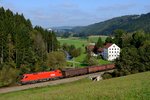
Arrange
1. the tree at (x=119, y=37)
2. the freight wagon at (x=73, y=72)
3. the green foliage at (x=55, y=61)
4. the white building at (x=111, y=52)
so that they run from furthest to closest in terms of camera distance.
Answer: the tree at (x=119, y=37)
the white building at (x=111, y=52)
the green foliage at (x=55, y=61)
the freight wagon at (x=73, y=72)

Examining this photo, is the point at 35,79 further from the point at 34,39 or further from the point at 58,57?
the point at 34,39

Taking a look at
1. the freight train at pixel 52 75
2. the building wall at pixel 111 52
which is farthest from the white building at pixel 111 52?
the freight train at pixel 52 75

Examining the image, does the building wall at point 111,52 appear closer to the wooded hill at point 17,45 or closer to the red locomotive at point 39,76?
the wooded hill at point 17,45

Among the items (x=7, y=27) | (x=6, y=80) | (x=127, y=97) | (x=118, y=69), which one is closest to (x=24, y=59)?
(x=7, y=27)

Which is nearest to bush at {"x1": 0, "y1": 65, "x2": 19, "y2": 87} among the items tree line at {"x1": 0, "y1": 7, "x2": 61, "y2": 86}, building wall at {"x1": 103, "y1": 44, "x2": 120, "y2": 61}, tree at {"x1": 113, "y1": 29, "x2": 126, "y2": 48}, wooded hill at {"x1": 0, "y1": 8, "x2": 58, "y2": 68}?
tree line at {"x1": 0, "y1": 7, "x2": 61, "y2": 86}

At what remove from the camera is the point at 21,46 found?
8862 cm

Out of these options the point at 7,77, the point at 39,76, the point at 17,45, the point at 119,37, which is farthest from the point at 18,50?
the point at 119,37

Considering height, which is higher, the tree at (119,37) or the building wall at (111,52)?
the tree at (119,37)

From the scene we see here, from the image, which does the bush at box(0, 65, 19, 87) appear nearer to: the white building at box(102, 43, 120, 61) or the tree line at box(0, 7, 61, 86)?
the tree line at box(0, 7, 61, 86)

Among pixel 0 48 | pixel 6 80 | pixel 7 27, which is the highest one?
pixel 7 27

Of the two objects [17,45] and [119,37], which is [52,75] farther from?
[119,37]

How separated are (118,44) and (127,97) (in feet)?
450

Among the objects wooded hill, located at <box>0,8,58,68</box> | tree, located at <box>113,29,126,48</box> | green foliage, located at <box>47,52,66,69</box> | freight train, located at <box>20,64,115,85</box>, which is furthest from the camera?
tree, located at <box>113,29,126,48</box>

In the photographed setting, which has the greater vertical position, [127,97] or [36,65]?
[127,97]
